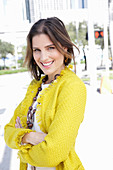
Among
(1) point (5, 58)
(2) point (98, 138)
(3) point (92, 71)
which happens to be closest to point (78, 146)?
(2) point (98, 138)

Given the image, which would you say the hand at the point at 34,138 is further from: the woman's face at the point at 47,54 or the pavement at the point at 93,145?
the pavement at the point at 93,145

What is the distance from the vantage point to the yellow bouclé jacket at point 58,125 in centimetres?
88

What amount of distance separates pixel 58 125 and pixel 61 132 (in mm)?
31

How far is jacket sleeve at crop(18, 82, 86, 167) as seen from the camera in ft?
2.86

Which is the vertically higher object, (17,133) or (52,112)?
(52,112)

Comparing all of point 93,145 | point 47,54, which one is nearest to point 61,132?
point 47,54

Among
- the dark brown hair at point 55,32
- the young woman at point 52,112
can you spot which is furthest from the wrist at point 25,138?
the dark brown hair at point 55,32

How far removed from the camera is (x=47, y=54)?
3.35 ft

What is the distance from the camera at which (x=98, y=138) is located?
304cm

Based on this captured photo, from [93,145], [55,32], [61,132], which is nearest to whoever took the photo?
[61,132]

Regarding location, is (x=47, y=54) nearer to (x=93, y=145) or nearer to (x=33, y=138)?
(x=33, y=138)

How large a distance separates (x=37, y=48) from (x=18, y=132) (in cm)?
41

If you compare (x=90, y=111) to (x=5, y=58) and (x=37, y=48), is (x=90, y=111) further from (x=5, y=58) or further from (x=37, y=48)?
(x=5, y=58)

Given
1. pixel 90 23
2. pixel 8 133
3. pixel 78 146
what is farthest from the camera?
pixel 90 23
